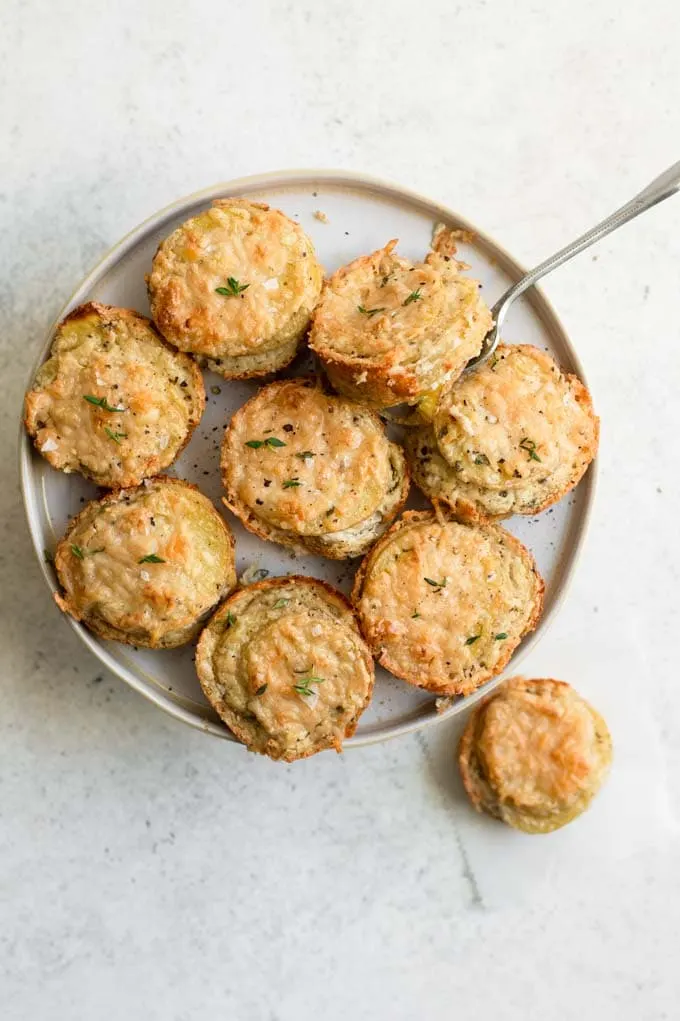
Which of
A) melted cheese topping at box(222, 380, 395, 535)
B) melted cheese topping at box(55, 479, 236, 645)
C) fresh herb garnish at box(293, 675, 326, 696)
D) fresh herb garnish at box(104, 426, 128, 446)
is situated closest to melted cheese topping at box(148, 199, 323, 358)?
melted cheese topping at box(222, 380, 395, 535)

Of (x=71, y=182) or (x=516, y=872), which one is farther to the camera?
(x=516, y=872)

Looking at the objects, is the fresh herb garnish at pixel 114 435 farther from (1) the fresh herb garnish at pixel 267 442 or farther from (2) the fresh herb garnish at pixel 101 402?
(1) the fresh herb garnish at pixel 267 442

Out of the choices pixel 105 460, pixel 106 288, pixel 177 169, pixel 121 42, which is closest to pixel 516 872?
pixel 105 460

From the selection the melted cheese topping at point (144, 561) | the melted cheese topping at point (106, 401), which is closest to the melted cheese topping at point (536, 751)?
the melted cheese topping at point (144, 561)

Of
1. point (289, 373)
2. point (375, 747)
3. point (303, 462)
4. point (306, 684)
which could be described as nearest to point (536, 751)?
point (375, 747)

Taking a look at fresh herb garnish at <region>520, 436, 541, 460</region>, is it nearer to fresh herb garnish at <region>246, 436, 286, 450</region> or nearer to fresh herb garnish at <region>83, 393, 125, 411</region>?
fresh herb garnish at <region>246, 436, 286, 450</region>

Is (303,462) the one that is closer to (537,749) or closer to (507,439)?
(507,439)

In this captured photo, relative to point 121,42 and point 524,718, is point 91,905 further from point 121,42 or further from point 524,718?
point 121,42
